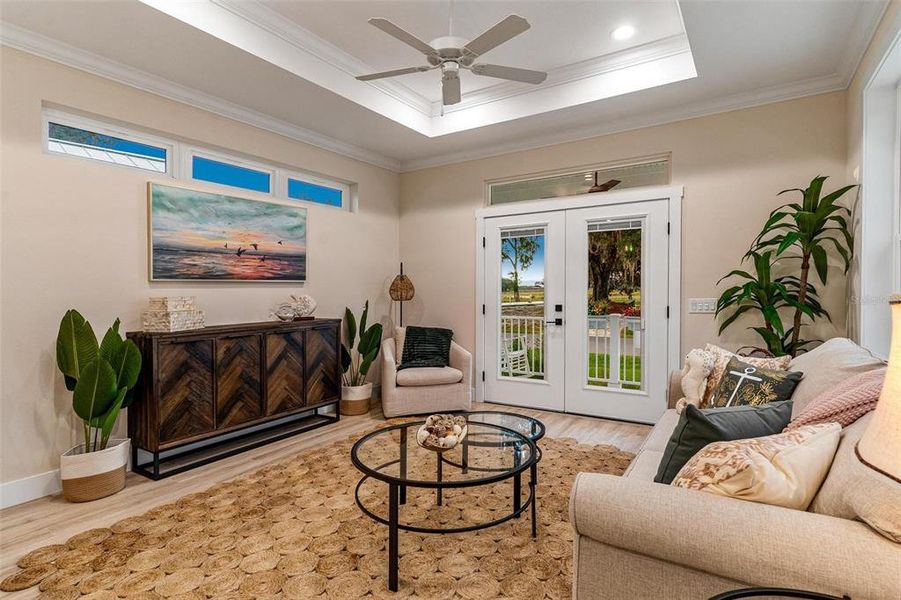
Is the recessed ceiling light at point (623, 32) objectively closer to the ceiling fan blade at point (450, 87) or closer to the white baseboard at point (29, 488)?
the ceiling fan blade at point (450, 87)

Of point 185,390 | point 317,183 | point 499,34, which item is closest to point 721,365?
point 499,34

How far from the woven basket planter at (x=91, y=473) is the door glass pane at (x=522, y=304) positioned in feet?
10.8

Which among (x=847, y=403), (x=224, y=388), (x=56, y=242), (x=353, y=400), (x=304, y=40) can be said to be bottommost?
(x=353, y=400)

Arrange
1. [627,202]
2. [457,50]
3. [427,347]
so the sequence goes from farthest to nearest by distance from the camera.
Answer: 1. [427,347]
2. [627,202]
3. [457,50]

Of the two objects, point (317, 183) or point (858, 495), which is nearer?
point (858, 495)

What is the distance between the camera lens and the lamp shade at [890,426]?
2.71 feet

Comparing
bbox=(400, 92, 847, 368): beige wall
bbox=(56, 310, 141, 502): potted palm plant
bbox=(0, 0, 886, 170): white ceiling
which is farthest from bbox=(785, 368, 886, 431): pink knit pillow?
bbox=(56, 310, 141, 502): potted palm plant

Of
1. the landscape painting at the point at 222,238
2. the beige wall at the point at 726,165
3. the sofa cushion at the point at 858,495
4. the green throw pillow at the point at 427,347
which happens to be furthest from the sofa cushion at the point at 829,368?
the landscape painting at the point at 222,238

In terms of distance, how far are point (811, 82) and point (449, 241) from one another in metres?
3.29

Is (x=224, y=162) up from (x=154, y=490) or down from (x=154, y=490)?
up

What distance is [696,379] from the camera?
271cm

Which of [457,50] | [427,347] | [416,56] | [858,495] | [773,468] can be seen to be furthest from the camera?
[427,347]

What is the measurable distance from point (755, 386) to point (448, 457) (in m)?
1.54

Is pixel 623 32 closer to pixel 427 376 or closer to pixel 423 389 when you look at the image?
pixel 427 376
